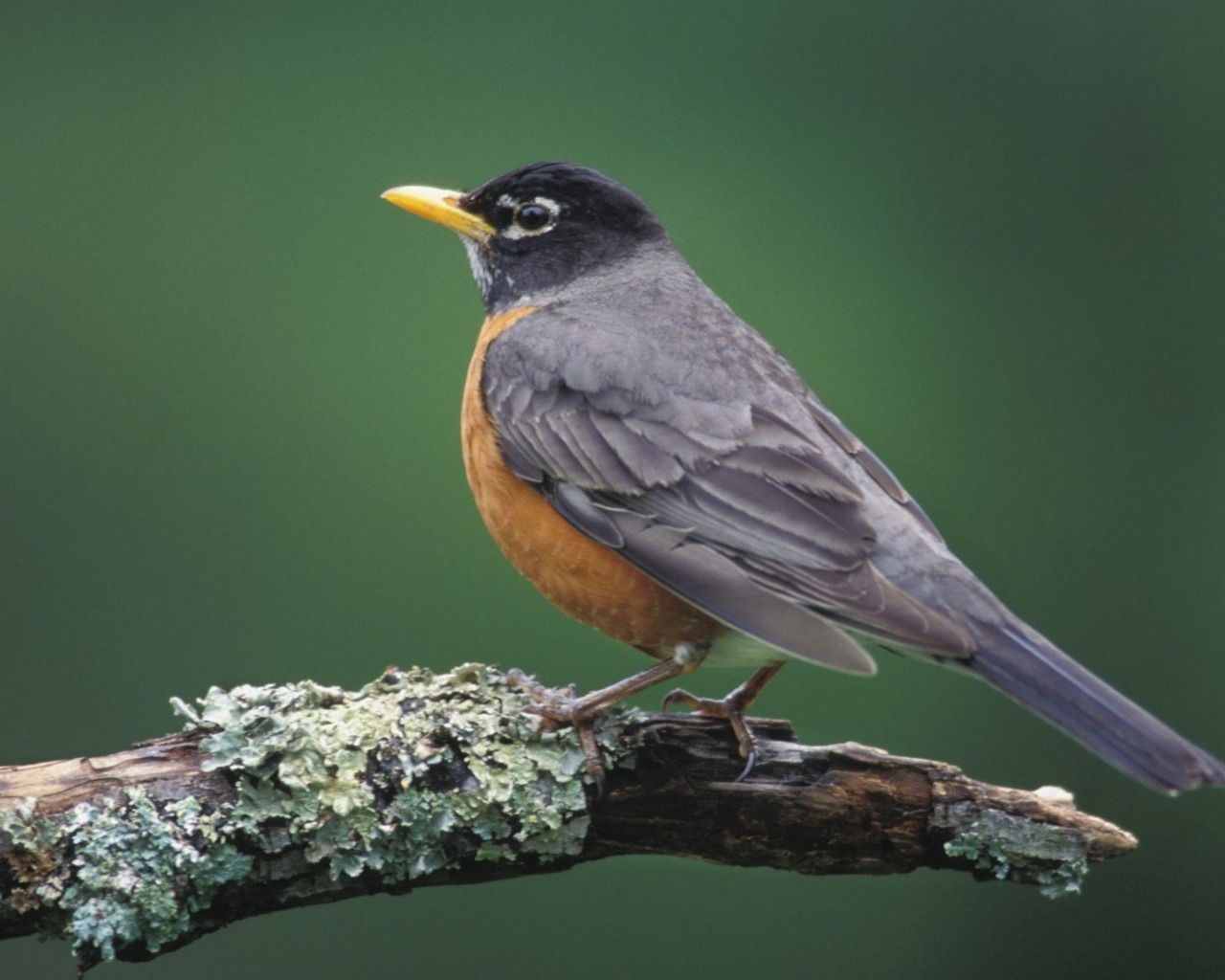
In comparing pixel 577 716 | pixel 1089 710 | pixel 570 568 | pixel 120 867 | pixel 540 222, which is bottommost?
pixel 120 867

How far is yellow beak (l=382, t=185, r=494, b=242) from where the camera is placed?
4.57m

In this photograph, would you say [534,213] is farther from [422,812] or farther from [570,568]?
[422,812]

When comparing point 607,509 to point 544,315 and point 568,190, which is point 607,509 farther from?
point 568,190

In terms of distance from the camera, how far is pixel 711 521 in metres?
3.36

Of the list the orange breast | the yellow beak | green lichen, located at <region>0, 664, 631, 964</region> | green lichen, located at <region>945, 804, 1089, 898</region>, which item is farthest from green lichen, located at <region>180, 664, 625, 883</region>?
the yellow beak

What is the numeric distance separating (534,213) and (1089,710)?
8.28ft

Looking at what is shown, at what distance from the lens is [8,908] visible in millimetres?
2660

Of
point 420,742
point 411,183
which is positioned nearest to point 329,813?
point 420,742

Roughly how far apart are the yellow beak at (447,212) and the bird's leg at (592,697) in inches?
70.8

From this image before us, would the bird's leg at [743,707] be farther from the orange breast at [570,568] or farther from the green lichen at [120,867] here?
the green lichen at [120,867]

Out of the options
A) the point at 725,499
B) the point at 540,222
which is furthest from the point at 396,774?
the point at 540,222

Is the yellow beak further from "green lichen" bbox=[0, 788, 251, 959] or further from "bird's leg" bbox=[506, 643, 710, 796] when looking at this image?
"green lichen" bbox=[0, 788, 251, 959]

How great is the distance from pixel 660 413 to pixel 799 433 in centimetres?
36

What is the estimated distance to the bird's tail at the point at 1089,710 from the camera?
8.70 feet
